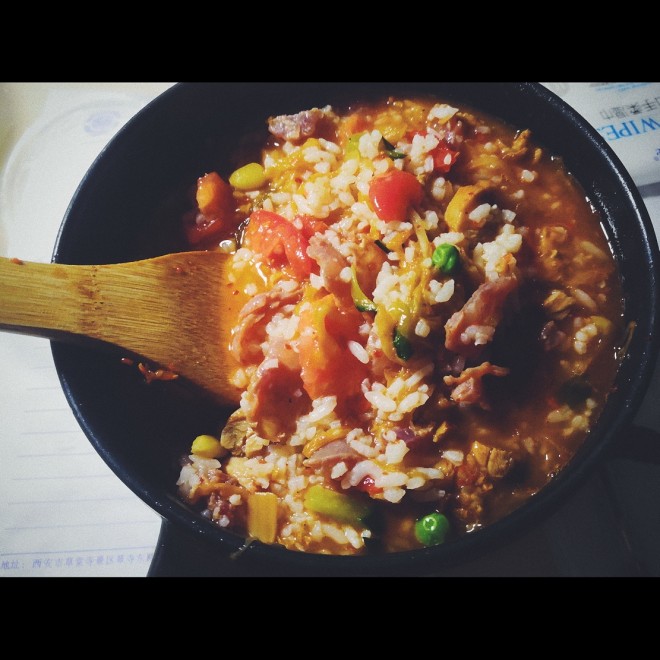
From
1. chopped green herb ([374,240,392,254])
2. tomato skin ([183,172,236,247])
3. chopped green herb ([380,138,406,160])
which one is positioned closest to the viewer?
chopped green herb ([374,240,392,254])

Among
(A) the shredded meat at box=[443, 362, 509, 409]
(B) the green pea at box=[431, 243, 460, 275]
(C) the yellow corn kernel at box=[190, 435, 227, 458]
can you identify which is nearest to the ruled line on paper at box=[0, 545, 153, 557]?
(C) the yellow corn kernel at box=[190, 435, 227, 458]

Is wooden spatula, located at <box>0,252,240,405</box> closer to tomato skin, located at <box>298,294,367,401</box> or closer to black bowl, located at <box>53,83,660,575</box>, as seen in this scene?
black bowl, located at <box>53,83,660,575</box>

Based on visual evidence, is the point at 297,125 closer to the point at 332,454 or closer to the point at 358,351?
the point at 358,351

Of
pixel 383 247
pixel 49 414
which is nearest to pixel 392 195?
pixel 383 247

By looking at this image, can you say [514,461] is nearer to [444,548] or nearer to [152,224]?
[444,548]

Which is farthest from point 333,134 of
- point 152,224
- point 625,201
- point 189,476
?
point 189,476

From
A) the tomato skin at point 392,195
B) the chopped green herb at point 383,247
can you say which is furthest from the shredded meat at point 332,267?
the tomato skin at point 392,195
